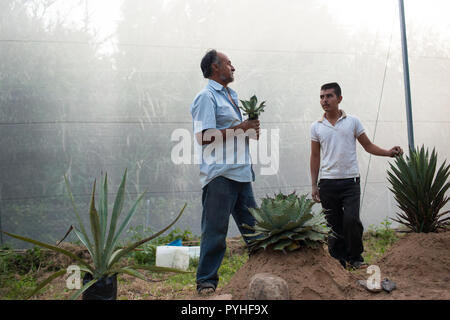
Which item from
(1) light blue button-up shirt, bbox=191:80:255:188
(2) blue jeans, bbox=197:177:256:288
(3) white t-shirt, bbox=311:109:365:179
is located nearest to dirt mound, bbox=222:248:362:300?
(2) blue jeans, bbox=197:177:256:288

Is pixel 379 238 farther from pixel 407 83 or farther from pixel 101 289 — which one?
pixel 101 289

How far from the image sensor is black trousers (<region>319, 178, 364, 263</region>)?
10.9 ft

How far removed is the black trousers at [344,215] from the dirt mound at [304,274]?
3.49 ft

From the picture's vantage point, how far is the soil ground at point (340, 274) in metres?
2.03

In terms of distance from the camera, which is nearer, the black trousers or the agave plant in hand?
the agave plant in hand

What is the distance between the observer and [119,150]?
4.86 m

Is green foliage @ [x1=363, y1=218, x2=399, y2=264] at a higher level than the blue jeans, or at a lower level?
lower

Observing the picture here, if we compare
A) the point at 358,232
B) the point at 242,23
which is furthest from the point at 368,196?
the point at 242,23

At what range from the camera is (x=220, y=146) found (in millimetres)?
2553

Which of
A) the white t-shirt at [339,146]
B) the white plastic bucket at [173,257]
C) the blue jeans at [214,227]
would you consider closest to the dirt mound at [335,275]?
the blue jeans at [214,227]

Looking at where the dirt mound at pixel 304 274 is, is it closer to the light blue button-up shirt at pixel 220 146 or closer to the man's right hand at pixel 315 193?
the light blue button-up shirt at pixel 220 146

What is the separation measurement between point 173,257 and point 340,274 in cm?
203

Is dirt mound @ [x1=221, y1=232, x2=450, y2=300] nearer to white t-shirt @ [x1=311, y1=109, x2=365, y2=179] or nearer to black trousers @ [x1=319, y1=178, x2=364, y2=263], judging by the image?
black trousers @ [x1=319, y1=178, x2=364, y2=263]

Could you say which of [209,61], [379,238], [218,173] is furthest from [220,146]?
[379,238]
